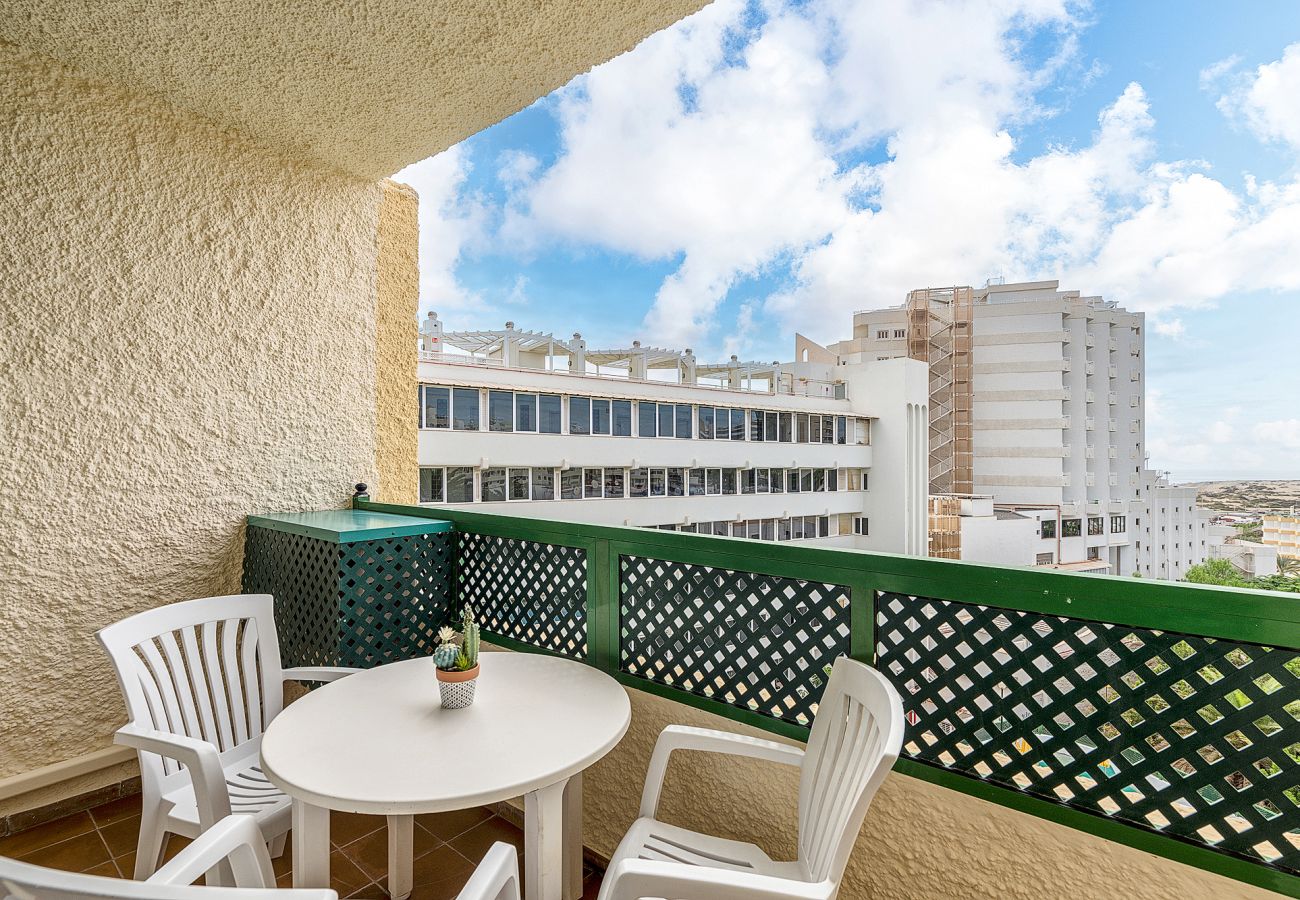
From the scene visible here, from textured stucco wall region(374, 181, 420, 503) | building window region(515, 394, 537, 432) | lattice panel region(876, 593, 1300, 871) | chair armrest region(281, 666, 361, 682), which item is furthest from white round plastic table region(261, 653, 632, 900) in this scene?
building window region(515, 394, 537, 432)

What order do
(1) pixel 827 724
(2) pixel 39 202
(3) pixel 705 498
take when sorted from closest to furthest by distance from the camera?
(1) pixel 827 724 → (2) pixel 39 202 → (3) pixel 705 498

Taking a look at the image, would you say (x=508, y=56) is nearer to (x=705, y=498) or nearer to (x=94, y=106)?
(x=94, y=106)

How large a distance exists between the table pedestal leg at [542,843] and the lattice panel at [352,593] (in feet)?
3.74

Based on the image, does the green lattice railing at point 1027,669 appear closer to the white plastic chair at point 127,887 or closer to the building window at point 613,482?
the white plastic chair at point 127,887

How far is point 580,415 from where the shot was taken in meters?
13.4

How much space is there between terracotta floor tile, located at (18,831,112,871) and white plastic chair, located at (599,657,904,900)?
190 centimetres

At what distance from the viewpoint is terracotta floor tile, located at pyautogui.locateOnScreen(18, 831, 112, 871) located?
6.48ft

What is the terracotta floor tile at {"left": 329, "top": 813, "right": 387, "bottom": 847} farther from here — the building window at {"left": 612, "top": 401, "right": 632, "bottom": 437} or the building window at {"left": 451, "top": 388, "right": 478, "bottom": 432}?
the building window at {"left": 612, "top": 401, "right": 632, "bottom": 437}

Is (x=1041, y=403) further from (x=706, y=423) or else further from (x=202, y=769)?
(x=202, y=769)

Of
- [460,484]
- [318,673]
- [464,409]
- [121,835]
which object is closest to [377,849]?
[318,673]

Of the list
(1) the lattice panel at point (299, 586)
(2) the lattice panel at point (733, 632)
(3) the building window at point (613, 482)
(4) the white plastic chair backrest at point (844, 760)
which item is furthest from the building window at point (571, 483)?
(4) the white plastic chair backrest at point (844, 760)

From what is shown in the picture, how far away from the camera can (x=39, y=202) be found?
6.80 feet

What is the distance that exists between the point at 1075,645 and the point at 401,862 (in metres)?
1.85

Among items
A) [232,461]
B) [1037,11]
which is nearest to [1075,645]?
[232,461]
